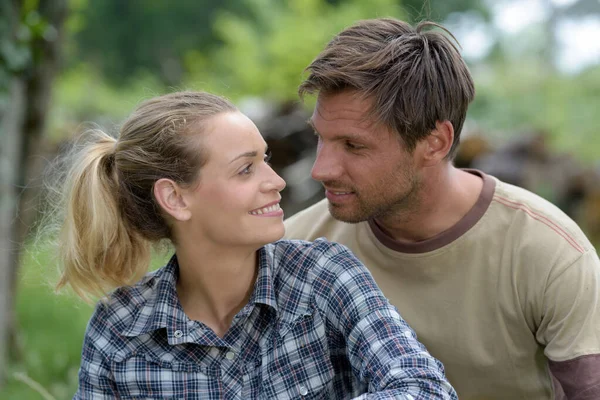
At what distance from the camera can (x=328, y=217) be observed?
9.82 ft

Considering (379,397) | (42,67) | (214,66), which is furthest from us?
(214,66)

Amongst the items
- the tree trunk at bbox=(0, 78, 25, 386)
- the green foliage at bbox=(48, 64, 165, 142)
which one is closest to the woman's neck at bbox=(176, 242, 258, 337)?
the tree trunk at bbox=(0, 78, 25, 386)

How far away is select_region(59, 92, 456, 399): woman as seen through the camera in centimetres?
218

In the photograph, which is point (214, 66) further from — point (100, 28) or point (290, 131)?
point (290, 131)

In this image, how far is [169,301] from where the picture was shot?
2.27m

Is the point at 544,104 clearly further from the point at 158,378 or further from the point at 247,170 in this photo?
the point at 158,378

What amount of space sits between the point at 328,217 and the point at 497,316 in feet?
2.47

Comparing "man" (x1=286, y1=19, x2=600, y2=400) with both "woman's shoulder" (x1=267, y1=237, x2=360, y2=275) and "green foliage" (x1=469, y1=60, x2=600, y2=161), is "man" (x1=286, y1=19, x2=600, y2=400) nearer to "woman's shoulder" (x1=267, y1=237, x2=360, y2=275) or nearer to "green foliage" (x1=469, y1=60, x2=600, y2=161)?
"woman's shoulder" (x1=267, y1=237, x2=360, y2=275)

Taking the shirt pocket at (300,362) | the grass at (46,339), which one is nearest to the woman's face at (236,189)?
the shirt pocket at (300,362)

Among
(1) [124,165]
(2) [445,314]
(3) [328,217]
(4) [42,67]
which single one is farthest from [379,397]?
(4) [42,67]

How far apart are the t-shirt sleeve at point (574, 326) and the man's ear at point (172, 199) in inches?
44.3

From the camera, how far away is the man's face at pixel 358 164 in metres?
2.57

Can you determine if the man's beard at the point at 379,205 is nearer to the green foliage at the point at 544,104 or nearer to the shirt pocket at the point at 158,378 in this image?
the shirt pocket at the point at 158,378

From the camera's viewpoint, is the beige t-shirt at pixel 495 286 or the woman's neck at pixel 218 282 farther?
the beige t-shirt at pixel 495 286
